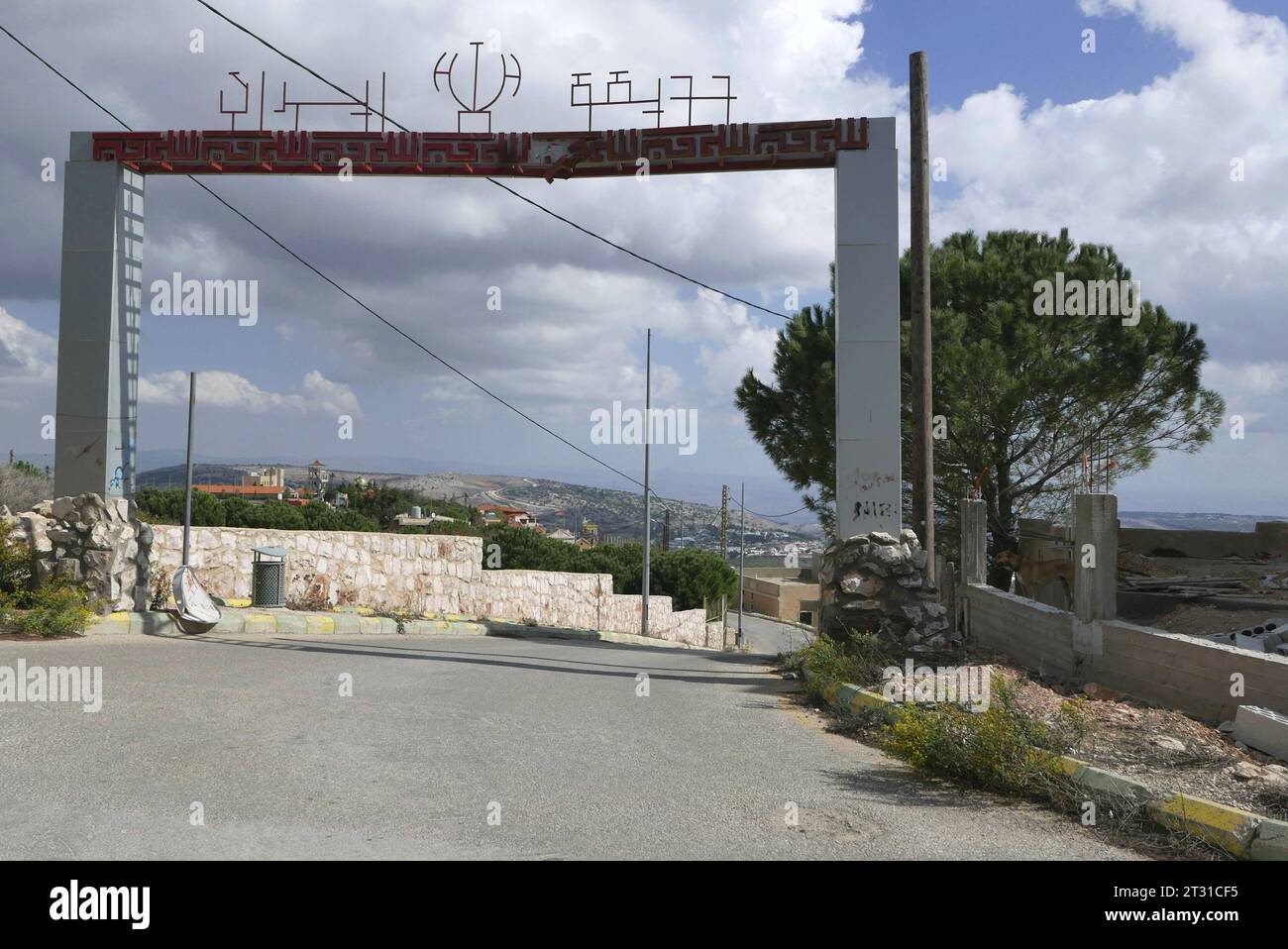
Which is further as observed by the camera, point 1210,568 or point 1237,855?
point 1210,568

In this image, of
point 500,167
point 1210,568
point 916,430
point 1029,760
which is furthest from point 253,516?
point 1029,760

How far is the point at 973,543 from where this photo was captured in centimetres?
1563

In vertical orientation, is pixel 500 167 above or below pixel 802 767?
above

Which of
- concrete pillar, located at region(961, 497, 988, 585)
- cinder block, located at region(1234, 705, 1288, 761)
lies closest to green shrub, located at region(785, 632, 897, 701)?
cinder block, located at region(1234, 705, 1288, 761)

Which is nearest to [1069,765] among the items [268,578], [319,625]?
[319,625]

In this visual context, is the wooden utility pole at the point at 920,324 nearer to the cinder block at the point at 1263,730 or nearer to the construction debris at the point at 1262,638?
the construction debris at the point at 1262,638

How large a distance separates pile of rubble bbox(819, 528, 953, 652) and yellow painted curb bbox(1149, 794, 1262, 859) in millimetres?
6088

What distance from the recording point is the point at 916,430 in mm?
13438

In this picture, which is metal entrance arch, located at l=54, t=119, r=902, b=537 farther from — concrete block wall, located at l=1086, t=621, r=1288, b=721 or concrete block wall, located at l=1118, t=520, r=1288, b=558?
concrete block wall, located at l=1118, t=520, r=1288, b=558

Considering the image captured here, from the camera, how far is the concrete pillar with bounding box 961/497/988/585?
15.4 m
